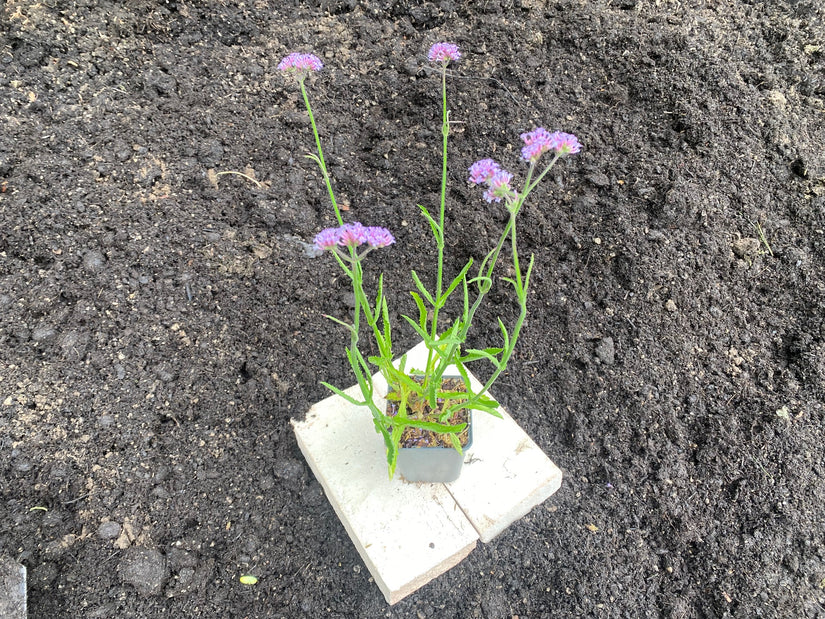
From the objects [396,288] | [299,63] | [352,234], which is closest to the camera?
[352,234]

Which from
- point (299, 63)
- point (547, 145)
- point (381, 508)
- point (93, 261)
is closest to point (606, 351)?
point (381, 508)

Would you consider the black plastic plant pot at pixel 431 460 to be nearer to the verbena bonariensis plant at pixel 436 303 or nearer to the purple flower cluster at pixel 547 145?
the verbena bonariensis plant at pixel 436 303

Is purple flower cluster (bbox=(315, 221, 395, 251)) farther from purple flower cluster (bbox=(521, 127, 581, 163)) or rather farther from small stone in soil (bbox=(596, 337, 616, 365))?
small stone in soil (bbox=(596, 337, 616, 365))

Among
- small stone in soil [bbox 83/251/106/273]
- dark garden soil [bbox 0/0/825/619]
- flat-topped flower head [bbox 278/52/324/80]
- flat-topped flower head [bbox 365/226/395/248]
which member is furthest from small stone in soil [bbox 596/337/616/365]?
small stone in soil [bbox 83/251/106/273]

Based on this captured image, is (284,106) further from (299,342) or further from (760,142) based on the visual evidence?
(760,142)

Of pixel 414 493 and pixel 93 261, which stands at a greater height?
pixel 93 261

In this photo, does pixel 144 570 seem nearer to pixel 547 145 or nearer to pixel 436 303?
pixel 436 303

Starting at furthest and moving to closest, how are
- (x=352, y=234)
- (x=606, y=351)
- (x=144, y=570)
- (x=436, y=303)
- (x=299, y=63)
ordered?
(x=606, y=351) < (x=144, y=570) < (x=436, y=303) < (x=299, y=63) < (x=352, y=234)
